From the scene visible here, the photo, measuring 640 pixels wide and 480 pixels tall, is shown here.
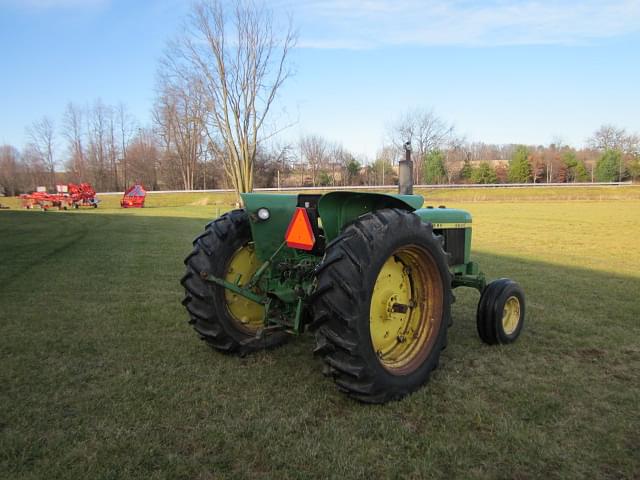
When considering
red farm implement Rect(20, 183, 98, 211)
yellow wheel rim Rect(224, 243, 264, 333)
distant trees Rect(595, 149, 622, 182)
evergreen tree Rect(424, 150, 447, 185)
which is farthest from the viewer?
distant trees Rect(595, 149, 622, 182)

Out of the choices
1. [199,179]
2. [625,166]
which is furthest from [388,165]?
[625,166]

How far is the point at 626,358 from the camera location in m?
3.97

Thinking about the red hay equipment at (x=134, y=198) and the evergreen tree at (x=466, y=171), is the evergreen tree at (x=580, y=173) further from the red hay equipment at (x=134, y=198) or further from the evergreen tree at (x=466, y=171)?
the red hay equipment at (x=134, y=198)

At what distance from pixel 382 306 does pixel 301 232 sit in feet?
2.62

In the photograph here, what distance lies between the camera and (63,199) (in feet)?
92.7

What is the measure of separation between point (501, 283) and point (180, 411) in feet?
9.94

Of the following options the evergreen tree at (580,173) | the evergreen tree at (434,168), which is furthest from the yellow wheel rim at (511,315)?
the evergreen tree at (580,173)

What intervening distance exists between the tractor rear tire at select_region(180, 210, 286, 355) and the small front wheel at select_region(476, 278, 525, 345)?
2.01 m

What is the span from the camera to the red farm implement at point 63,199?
27917mm

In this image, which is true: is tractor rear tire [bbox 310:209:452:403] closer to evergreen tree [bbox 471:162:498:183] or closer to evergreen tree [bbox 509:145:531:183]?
evergreen tree [bbox 471:162:498:183]

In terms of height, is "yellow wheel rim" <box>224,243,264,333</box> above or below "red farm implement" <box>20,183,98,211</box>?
below

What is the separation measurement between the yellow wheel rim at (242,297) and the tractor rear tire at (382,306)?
122cm

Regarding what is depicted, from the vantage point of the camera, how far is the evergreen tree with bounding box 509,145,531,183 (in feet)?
198

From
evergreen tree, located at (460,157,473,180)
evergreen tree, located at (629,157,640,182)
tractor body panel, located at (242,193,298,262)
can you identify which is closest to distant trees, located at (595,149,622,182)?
evergreen tree, located at (629,157,640,182)
